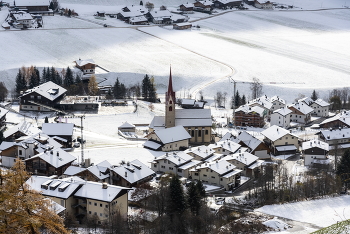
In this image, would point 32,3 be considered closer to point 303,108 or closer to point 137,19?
point 137,19

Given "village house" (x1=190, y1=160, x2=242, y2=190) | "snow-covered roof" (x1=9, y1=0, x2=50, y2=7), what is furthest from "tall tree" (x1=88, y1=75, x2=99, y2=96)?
"snow-covered roof" (x1=9, y1=0, x2=50, y2=7)

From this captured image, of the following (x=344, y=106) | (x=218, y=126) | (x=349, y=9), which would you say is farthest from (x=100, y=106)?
(x=349, y=9)

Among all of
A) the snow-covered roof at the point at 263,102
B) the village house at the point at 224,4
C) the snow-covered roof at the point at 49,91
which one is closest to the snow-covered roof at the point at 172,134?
the snow-covered roof at the point at 263,102

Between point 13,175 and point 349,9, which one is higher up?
point 13,175

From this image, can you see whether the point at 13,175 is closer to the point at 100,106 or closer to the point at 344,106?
the point at 100,106

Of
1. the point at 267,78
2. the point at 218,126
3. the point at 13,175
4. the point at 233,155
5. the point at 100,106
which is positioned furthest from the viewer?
the point at 267,78

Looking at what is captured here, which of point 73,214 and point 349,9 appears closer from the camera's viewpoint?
point 73,214

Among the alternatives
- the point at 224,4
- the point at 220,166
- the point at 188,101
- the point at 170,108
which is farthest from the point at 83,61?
the point at 224,4

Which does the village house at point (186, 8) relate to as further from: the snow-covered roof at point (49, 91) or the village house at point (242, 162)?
the village house at point (242, 162)
